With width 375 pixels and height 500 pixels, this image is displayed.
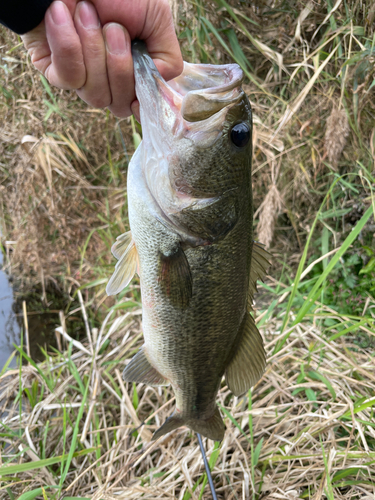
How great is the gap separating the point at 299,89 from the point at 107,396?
2967 millimetres

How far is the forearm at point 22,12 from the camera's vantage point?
992 mm

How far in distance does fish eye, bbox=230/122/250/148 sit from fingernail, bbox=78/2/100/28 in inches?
21.9

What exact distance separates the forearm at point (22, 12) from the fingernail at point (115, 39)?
18 centimetres

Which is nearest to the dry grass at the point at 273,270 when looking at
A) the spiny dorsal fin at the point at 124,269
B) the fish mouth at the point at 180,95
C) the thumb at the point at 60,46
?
the spiny dorsal fin at the point at 124,269

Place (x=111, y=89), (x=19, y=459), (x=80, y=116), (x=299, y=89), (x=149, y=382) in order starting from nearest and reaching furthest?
(x=111, y=89) → (x=149, y=382) → (x=19, y=459) → (x=299, y=89) → (x=80, y=116)

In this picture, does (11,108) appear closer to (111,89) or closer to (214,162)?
(111,89)

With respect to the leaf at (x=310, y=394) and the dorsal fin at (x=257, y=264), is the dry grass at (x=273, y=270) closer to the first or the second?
the leaf at (x=310, y=394)

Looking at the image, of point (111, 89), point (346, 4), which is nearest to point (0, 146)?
point (111, 89)

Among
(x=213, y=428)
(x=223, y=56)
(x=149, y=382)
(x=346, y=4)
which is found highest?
(x=346, y=4)

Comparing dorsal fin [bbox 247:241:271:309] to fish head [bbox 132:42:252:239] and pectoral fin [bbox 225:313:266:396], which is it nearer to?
pectoral fin [bbox 225:313:266:396]

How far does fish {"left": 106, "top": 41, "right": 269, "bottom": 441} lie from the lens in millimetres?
1178

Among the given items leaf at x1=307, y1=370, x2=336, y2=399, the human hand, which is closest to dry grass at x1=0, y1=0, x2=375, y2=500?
leaf at x1=307, y1=370, x2=336, y2=399

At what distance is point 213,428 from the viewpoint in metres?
1.61

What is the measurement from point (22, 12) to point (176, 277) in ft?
3.15
